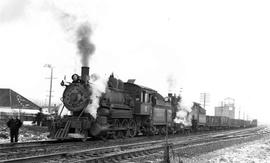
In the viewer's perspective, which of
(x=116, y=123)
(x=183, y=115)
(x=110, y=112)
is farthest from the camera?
(x=183, y=115)

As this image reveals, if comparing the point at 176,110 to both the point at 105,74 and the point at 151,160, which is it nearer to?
the point at 105,74

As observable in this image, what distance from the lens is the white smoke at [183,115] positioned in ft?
103

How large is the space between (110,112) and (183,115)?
45.5 ft

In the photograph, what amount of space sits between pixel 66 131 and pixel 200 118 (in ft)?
69.3

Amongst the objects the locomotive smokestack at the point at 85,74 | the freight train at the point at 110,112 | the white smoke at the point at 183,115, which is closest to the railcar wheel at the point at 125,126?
the freight train at the point at 110,112

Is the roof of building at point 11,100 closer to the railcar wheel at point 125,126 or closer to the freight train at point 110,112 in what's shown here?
the freight train at point 110,112

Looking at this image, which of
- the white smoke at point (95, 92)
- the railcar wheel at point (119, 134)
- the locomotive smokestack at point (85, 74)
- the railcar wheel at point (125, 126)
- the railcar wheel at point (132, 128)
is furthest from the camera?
the railcar wheel at point (132, 128)

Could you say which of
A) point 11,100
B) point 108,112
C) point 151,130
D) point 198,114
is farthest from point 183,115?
point 11,100

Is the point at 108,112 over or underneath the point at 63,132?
over

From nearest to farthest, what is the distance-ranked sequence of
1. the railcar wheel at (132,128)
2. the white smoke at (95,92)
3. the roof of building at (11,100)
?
the white smoke at (95,92), the railcar wheel at (132,128), the roof of building at (11,100)

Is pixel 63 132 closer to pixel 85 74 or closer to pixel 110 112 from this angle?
pixel 110 112

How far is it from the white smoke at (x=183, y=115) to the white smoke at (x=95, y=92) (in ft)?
41.0

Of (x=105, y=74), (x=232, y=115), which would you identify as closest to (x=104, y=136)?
(x=105, y=74)

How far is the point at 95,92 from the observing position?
62.8ft
